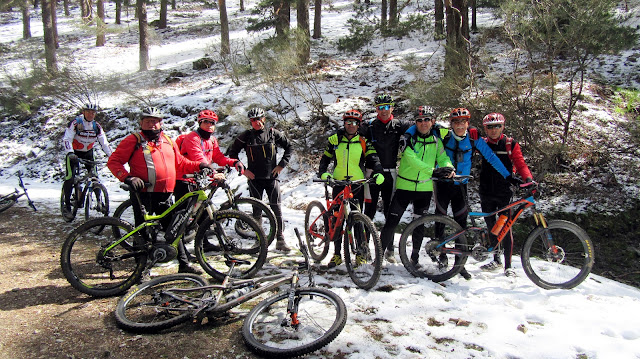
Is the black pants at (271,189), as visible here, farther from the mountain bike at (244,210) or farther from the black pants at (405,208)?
the black pants at (405,208)

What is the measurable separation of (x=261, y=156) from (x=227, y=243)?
1.63 meters

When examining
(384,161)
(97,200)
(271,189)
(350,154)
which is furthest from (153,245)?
(97,200)

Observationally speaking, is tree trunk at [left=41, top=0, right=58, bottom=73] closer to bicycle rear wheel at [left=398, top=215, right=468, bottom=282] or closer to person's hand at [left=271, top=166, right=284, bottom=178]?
person's hand at [left=271, top=166, right=284, bottom=178]

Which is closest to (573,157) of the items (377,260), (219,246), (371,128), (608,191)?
(608,191)

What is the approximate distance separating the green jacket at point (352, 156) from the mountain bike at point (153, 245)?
150cm

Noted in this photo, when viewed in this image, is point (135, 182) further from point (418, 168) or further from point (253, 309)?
point (418, 168)

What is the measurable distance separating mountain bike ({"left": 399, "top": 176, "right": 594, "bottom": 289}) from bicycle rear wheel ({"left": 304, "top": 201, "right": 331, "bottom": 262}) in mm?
1156

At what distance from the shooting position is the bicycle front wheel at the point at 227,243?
462 centimetres

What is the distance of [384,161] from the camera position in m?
5.43

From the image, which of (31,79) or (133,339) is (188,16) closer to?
(31,79)

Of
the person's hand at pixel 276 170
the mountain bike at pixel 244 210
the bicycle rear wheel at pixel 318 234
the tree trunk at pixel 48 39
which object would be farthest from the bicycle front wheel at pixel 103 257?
the tree trunk at pixel 48 39

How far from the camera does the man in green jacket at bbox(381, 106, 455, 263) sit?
4.95 metres

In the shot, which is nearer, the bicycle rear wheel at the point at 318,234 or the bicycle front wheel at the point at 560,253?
the bicycle front wheel at the point at 560,253

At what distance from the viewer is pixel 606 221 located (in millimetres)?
8000
